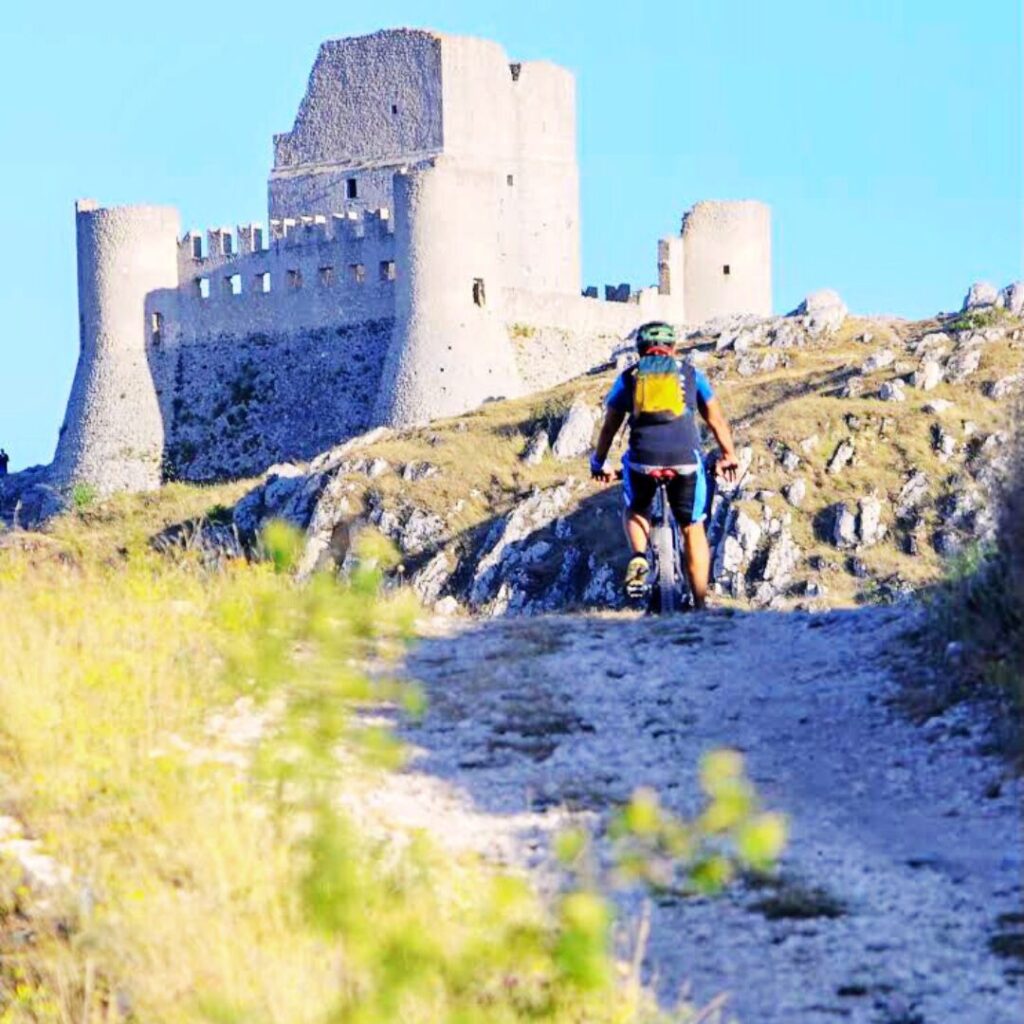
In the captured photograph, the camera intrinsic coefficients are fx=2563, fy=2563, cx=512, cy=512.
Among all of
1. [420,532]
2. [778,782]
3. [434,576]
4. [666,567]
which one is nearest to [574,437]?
[420,532]

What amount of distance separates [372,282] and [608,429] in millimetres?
34325

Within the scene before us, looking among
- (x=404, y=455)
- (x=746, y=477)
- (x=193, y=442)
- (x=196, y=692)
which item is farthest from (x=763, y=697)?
(x=193, y=442)

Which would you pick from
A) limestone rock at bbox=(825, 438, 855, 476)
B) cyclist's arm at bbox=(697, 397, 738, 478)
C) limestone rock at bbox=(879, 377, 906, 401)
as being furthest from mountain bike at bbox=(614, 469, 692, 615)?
limestone rock at bbox=(879, 377, 906, 401)

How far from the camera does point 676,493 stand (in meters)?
12.5

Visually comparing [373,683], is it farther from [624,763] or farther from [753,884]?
[753,884]

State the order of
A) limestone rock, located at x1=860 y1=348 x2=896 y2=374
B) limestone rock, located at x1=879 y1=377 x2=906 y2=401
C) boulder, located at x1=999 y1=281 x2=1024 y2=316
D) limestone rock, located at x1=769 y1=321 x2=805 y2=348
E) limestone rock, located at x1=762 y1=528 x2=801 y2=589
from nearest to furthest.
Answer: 1. limestone rock, located at x1=762 y1=528 x2=801 y2=589
2. limestone rock, located at x1=879 y1=377 x2=906 y2=401
3. limestone rock, located at x1=860 y1=348 x2=896 y2=374
4. boulder, located at x1=999 y1=281 x2=1024 y2=316
5. limestone rock, located at x1=769 y1=321 x2=805 y2=348

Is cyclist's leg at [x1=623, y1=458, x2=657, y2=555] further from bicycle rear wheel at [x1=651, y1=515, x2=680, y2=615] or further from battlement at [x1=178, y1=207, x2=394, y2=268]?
battlement at [x1=178, y1=207, x2=394, y2=268]

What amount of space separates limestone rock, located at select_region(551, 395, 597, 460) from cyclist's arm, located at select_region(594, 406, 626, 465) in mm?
24024

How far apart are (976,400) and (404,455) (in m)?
8.79

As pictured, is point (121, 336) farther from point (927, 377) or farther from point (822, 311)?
point (927, 377)

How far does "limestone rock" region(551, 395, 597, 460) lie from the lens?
1460 inches

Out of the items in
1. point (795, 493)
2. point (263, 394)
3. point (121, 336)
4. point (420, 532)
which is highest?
point (121, 336)

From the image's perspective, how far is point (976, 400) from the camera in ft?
111

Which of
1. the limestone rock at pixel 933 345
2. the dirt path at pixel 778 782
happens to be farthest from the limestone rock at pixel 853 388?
the dirt path at pixel 778 782
